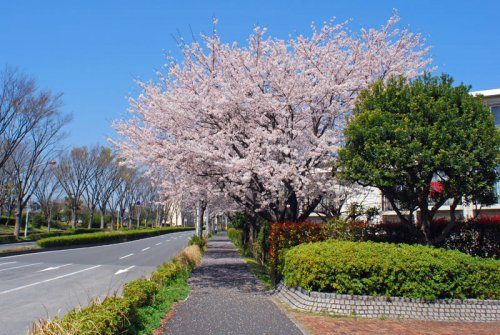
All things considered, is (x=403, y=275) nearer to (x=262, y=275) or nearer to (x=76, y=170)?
→ (x=262, y=275)

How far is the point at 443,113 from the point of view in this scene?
11250mm

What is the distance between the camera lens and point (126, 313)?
6.79m

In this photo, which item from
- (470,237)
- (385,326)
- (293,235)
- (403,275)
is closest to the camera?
(385,326)

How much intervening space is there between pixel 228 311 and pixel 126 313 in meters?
3.24

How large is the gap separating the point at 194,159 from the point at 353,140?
15.5ft

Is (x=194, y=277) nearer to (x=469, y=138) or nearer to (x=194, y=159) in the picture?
(x=194, y=159)

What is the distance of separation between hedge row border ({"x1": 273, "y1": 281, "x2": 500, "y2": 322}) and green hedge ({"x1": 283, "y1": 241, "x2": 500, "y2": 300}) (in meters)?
0.13

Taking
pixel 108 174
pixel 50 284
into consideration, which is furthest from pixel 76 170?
pixel 50 284

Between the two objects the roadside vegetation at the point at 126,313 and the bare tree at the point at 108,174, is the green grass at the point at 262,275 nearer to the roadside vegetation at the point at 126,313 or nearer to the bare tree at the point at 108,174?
the roadside vegetation at the point at 126,313

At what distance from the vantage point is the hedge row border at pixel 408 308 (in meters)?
9.17

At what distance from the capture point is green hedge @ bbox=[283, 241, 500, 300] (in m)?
9.35

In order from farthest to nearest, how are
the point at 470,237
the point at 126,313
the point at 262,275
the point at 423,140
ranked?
the point at 262,275 → the point at 470,237 → the point at 423,140 → the point at 126,313

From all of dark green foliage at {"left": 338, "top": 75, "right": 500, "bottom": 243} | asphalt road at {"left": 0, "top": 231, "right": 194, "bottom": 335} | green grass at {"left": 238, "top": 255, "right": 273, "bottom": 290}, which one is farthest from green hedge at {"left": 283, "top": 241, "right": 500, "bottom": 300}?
asphalt road at {"left": 0, "top": 231, "right": 194, "bottom": 335}

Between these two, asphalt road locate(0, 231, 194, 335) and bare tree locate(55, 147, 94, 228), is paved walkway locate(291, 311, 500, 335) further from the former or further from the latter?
bare tree locate(55, 147, 94, 228)
